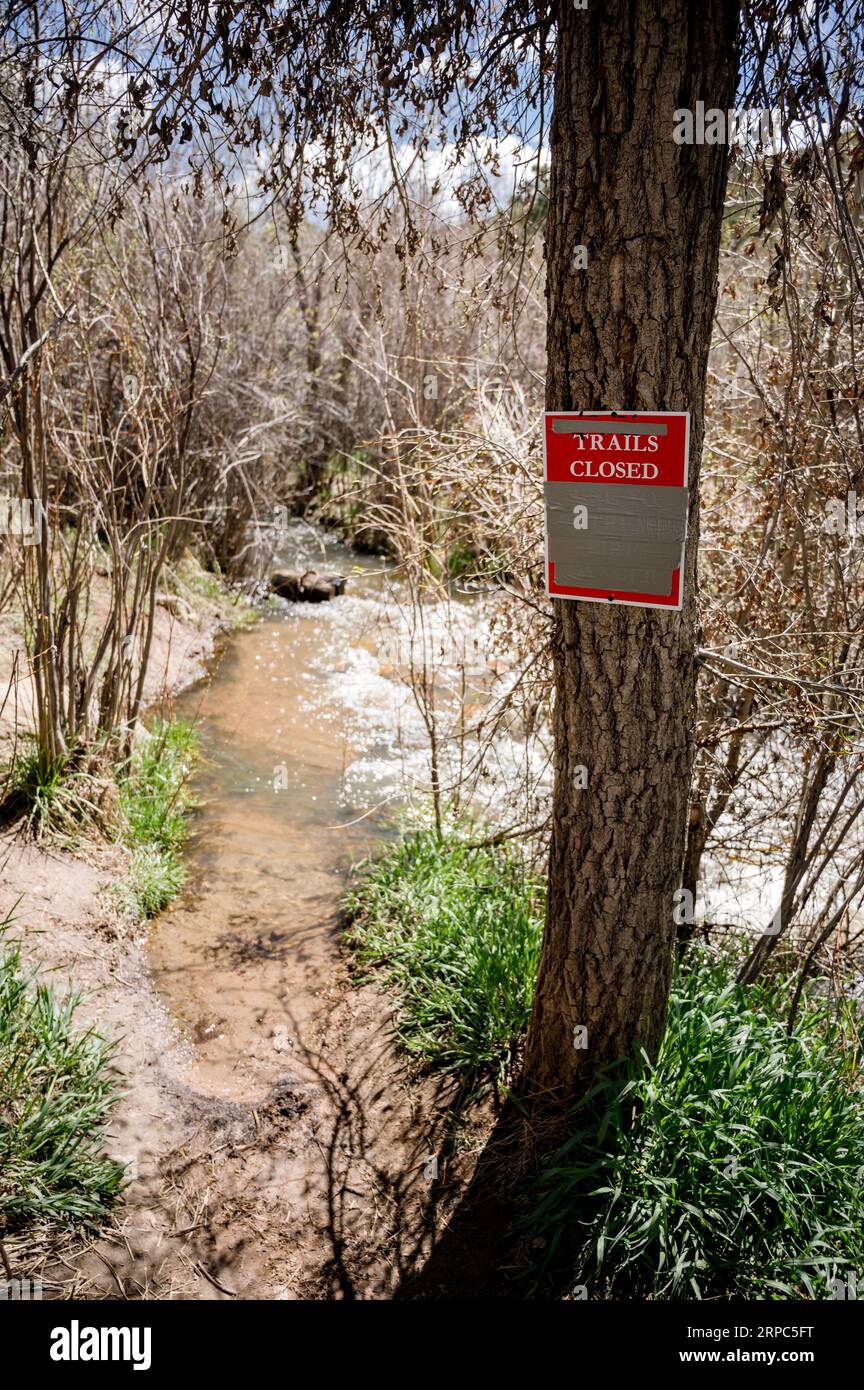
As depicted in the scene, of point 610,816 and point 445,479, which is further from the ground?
point 445,479

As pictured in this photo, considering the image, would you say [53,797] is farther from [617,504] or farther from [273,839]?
[617,504]

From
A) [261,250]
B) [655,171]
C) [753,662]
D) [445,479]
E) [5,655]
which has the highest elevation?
[261,250]

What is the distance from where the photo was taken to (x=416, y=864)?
4.60 meters

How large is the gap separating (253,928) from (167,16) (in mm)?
3764

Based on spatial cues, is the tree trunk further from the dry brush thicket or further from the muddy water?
the muddy water

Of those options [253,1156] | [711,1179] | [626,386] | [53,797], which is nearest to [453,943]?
[253,1156]

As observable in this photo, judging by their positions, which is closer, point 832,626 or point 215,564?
point 832,626

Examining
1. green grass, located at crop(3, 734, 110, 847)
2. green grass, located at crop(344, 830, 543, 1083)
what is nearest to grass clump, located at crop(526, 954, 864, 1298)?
green grass, located at crop(344, 830, 543, 1083)

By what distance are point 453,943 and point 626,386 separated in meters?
2.52

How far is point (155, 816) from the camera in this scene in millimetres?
5090

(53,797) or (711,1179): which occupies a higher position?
(53,797)
